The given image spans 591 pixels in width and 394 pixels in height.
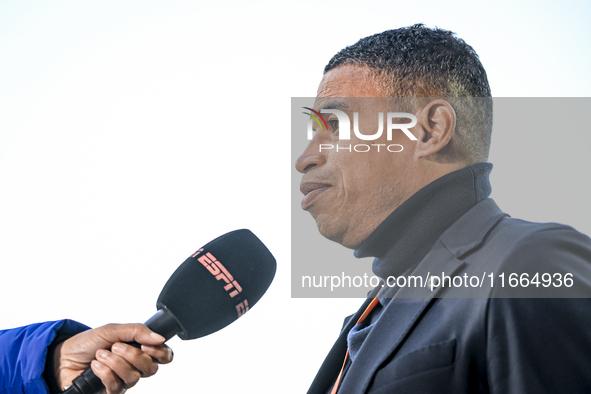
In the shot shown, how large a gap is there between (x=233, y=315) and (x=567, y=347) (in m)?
0.72

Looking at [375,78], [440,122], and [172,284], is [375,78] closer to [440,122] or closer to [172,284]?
[440,122]

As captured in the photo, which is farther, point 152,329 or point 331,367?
point 331,367

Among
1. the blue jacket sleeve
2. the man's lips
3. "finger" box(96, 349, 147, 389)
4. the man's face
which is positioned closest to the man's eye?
the man's face

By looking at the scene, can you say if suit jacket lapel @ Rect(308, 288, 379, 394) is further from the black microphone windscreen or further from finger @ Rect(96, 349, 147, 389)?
finger @ Rect(96, 349, 147, 389)

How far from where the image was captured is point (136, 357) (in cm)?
97

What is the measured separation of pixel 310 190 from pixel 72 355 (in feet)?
2.48

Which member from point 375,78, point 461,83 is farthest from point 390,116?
point 461,83

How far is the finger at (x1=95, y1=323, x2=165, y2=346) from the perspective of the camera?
3.16 ft

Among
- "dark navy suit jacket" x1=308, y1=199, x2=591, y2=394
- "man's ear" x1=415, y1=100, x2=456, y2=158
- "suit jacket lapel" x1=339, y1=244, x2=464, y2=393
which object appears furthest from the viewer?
"man's ear" x1=415, y1=100, x2=456, y2=158

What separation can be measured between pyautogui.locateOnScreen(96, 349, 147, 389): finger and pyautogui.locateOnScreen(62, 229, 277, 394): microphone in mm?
41

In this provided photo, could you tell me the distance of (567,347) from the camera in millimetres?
779

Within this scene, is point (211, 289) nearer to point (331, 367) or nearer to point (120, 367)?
point (120, 367)

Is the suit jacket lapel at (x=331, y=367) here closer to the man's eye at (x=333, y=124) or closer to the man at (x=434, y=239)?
the man at (x=434, y=239)

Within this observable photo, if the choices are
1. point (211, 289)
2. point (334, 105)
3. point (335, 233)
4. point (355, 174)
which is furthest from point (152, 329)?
point (334, 105)
